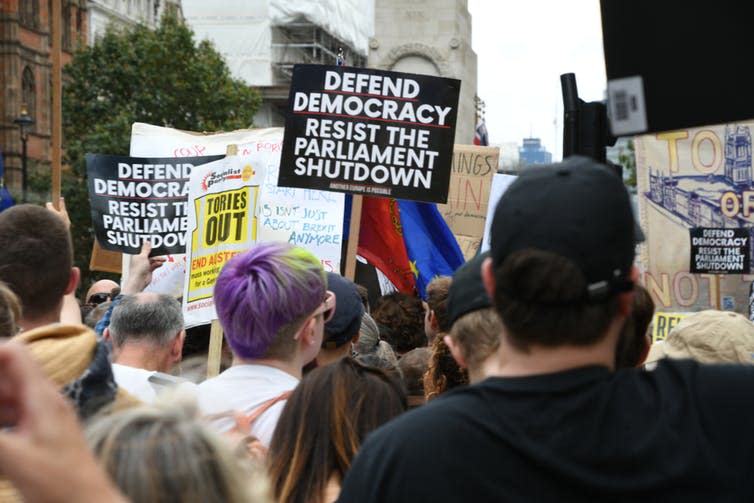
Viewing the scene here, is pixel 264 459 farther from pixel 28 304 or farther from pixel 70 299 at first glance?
pixel 70 299

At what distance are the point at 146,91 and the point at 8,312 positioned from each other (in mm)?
38162

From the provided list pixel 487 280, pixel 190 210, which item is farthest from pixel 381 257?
pixel 487 280

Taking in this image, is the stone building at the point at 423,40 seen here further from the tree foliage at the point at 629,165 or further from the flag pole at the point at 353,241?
the tree foliage at the point at 629,165

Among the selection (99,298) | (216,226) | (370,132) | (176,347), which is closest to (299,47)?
(99,298)

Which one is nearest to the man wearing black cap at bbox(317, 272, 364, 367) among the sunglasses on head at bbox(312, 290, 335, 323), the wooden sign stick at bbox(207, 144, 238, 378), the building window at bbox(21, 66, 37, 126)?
the sunglasses on head at bbox(312, 290, 335, 323)

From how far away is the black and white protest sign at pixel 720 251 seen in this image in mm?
12023

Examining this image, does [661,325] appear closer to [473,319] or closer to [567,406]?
[473,319]

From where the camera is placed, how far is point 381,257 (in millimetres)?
7555

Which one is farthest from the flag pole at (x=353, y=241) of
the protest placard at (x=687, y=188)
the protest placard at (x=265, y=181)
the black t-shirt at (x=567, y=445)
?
the protest placard at (x=687, y=188)

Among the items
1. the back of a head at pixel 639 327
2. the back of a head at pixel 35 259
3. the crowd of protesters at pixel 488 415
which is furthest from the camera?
the back of a head at pixel 35 259

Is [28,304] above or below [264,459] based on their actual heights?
above

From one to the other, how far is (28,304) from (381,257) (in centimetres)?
428

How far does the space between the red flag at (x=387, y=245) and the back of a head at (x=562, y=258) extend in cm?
554

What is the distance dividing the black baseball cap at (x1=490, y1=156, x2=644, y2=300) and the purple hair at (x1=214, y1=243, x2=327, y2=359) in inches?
52.8
